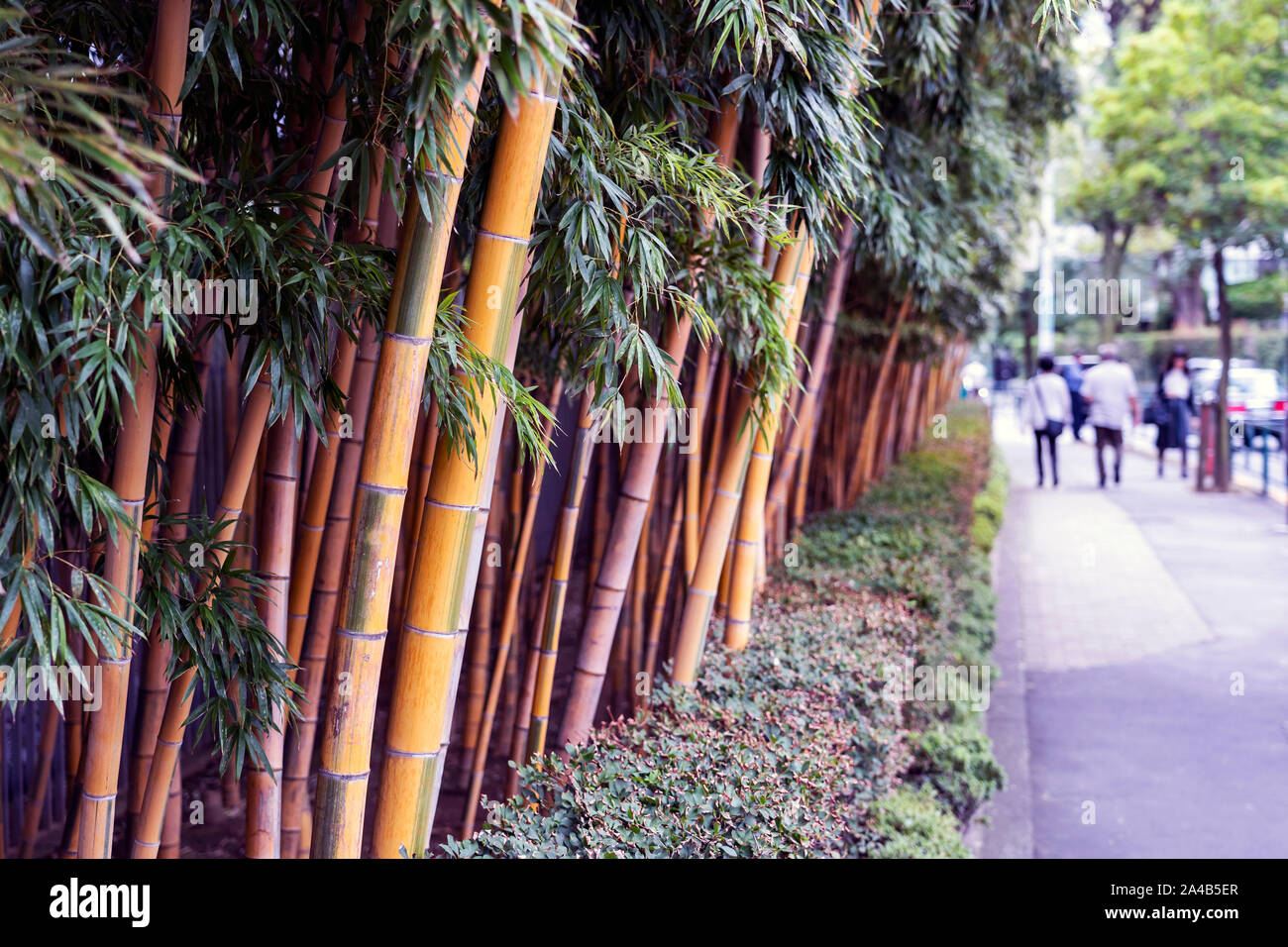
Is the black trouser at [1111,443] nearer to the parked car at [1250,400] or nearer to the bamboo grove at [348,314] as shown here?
the parked car at [1250,400]

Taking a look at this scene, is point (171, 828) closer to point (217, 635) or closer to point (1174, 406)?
point (217, 635)

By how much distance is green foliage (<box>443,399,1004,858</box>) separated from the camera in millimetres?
2037

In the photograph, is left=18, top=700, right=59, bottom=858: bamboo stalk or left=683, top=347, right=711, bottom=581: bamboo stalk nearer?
left=18, top=700, right=59, bottom=858: bamboo stalk

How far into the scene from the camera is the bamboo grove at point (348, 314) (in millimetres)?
1488

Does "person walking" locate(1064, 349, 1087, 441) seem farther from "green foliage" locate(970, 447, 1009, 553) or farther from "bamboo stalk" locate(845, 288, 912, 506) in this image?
"bamboo stalk" locate(845, 288, 912, 506)

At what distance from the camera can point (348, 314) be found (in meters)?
1.84

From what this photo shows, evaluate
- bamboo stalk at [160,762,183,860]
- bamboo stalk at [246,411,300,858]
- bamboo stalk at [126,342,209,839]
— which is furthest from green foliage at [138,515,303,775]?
bamboo stalk at [160,762,183,860]

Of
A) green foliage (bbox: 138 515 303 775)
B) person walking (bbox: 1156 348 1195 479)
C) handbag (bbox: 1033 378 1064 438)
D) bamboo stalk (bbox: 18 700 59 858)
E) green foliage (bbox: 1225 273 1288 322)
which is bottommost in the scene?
bamboo stalk (bbox: 18 700 59 858)

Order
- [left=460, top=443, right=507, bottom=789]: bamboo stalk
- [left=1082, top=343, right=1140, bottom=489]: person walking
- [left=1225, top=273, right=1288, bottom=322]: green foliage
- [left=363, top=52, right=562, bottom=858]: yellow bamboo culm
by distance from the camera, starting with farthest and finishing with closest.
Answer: [left=1225, top=273, right=1288, bottom=322]: green foliage < [left=1082, top=343, right=1140, bottom=489]: person walking < [left=460, top=443, right=507, bottom=789]: bamboo stalk < [left=363, top=52, right=562, bottom=858]: yellow bamboo culm

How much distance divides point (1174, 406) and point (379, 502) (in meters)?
11.8

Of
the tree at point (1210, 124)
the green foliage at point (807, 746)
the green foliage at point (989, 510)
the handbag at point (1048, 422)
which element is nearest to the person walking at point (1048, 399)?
the handbag at point (1048, 422)
